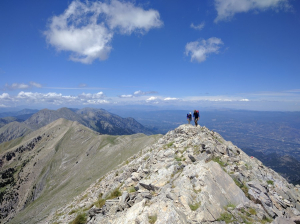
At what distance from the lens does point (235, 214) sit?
10812mm

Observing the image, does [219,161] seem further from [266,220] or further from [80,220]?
[80,220]

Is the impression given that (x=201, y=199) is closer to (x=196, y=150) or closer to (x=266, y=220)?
(x=266, y=220)

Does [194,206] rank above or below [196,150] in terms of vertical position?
below

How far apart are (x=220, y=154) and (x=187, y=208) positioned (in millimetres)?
10833

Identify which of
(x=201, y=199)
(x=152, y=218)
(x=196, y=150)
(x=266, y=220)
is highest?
(x=196, y=150)

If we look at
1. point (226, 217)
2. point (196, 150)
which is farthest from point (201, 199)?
point (196, 150)

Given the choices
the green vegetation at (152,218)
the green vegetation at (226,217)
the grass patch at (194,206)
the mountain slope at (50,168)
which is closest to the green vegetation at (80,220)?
the green vegetation at (152,218)

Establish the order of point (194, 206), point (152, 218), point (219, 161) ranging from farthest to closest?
point (219, 161)
point (194, 206)
point (152, 218)

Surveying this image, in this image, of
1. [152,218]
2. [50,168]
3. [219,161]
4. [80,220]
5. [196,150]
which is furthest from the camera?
[50,168]

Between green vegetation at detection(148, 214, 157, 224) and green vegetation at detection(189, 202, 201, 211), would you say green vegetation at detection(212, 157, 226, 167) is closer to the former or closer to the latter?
green vegetation at detection(189, 202, 201, 211)

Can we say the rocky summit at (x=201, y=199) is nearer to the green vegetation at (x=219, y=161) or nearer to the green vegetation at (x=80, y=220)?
the green vegetation at (x=80, y=220)

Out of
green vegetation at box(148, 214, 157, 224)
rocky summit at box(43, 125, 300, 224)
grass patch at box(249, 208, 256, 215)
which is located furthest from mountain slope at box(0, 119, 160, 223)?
green vegetation at box(148, 214, 157, 224)

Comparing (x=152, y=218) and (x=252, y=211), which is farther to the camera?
(x=252, y=211)

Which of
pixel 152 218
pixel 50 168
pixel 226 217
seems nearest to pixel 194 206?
pixel 226 217
